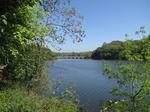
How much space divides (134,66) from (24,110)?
4981 mm

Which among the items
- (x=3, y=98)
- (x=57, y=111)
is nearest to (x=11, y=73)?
(x=3, y=98)

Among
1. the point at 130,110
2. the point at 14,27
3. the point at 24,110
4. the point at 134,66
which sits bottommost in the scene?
the point at 130,110

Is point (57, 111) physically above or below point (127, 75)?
below

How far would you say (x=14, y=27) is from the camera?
4422 mm

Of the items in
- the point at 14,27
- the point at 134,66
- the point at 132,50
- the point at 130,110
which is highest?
the point at 14,27

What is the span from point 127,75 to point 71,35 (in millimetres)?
4937

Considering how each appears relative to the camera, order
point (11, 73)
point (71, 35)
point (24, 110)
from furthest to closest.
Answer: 1. point (71, 35)
2. point (11, 73)
3. point (24, 110)

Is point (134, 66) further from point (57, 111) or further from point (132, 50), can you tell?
point (57, 111)

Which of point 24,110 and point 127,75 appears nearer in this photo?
point 24,110

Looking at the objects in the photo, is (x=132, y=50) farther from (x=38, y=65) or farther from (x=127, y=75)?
(x=38, y=65)

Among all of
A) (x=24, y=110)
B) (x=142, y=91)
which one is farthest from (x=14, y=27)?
(x=142, y=91)

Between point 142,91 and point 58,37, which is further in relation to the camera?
point 58,37

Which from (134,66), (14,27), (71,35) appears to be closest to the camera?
(14,27)

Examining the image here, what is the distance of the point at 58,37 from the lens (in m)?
9.77
